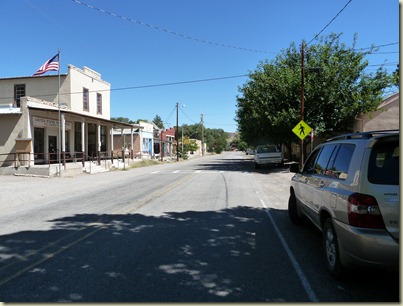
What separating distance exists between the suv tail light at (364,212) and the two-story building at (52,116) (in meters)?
21.0

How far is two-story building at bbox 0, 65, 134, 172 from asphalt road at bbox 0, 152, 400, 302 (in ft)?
50.7

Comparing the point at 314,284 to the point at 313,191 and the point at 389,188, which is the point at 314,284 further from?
the point at 313,191

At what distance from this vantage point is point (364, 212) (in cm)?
394

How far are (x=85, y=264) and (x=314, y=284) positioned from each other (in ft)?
10.0

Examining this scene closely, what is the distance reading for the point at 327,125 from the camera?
83.0 ft

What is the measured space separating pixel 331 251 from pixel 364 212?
3.30 ft

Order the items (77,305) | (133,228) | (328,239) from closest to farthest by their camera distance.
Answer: (77,305), (328,239), (133,228)

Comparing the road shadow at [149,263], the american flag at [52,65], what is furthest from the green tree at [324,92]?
the road shadow at [149,263]

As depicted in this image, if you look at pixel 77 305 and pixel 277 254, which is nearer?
pixel 77 305

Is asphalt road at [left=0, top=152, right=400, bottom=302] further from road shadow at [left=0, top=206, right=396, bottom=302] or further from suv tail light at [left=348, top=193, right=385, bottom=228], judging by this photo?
suv tail light at [left=348, top=193, right=385, bottom=228]

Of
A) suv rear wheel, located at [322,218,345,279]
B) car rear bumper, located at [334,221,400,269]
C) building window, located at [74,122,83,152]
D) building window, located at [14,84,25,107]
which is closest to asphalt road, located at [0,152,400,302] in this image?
suv rear wheel, located at [322,218,345,279]

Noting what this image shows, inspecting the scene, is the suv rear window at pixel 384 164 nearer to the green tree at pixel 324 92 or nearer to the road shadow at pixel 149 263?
the road shadow at pixel 149 263

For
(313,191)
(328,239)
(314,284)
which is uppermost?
(313,191)

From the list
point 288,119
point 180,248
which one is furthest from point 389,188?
point 288,119
